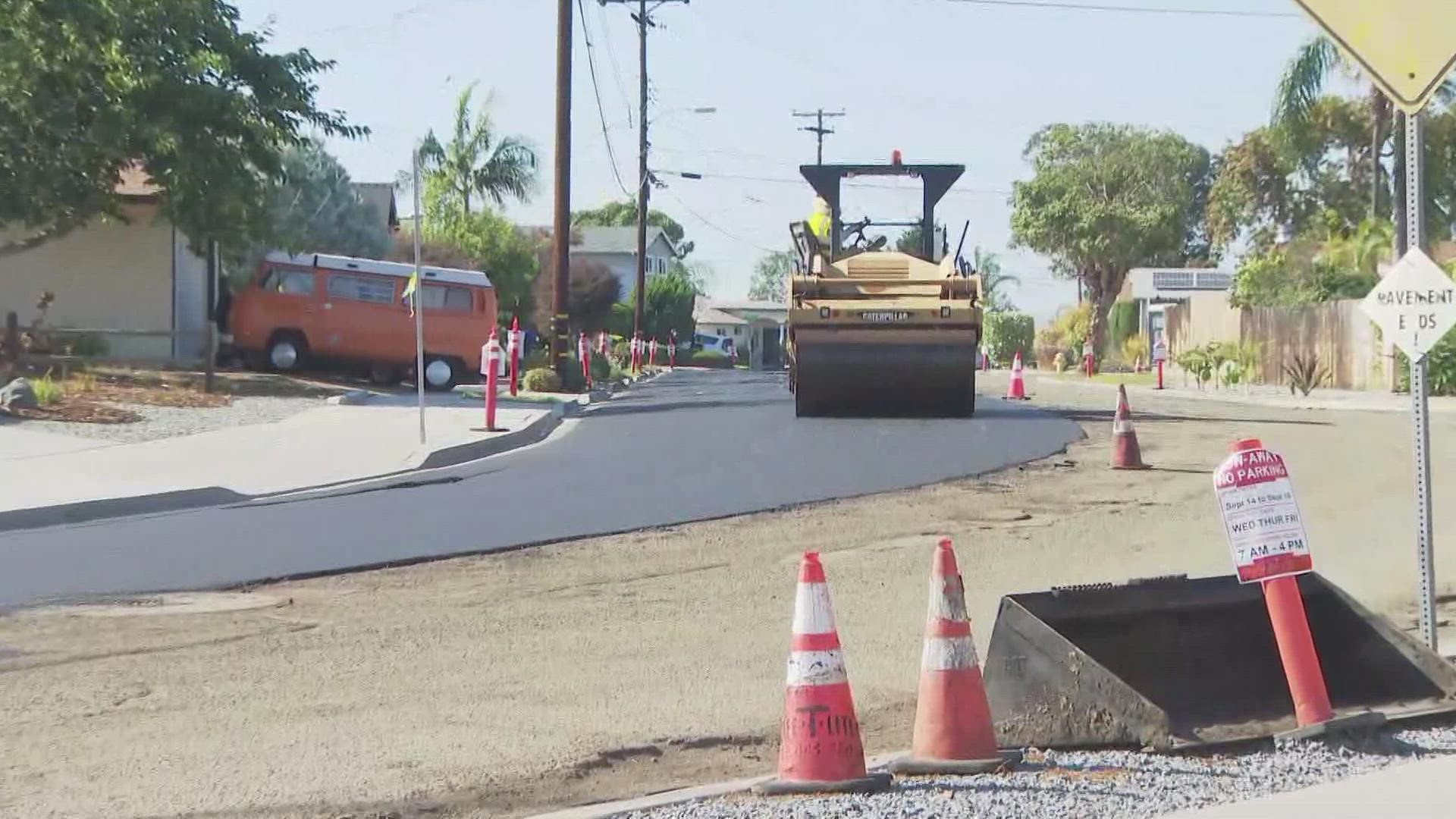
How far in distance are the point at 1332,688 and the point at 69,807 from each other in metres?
4.65

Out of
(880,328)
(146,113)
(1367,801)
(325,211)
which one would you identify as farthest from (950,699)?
(325,211)

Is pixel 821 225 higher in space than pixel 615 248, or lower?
lower

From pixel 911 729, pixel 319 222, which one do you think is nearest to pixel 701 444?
pixel 911 729

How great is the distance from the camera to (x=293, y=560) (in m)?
11.4

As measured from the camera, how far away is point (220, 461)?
57.8ft

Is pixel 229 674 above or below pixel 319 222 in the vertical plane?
below

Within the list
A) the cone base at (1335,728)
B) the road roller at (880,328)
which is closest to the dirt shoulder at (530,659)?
the cone base at (1335,728)

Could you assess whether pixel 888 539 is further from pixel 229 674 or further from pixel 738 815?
pixel 738 815

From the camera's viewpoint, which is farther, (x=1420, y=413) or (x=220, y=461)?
(x=220, y=461)

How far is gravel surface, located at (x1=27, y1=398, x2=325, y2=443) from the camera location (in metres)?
19.6

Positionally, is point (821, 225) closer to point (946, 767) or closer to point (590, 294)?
point (946, 767)

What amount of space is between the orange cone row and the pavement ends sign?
101 inches

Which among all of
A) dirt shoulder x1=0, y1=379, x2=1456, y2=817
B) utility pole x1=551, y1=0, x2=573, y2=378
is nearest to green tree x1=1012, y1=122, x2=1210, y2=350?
utility pole x1=551, y1=0, x2=573, y2=378

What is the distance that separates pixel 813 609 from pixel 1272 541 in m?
1.93
